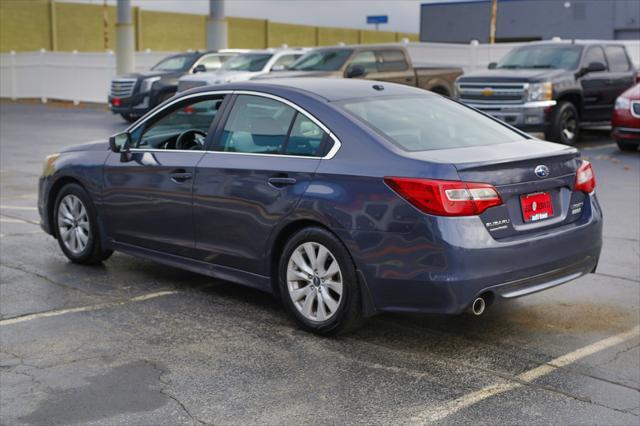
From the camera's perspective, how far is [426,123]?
21.5 ft

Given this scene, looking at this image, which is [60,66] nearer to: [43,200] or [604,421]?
[43,200]

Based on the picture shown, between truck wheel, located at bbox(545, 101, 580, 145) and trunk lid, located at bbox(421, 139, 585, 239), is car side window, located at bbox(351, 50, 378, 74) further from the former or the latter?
trunk lid, located at bbox(421, 139, 585, 239)

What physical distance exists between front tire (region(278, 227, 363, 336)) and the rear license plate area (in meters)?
1.12

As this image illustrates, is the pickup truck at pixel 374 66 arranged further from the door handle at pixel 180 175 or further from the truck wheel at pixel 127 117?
the door handle at pixel 180 175

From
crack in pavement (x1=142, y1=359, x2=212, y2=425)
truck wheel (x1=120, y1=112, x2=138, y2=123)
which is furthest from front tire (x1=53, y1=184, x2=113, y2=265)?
truck wheel (x1=120, y1=112, x2=138, y2=123)

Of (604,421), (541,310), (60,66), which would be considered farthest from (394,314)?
(60,66)

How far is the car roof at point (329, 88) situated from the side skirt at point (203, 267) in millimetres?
1300

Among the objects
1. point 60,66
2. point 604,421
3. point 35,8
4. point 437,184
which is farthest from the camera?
point 35,8

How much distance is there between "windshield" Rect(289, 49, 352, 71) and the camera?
67.2 feet

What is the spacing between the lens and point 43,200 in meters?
8.46

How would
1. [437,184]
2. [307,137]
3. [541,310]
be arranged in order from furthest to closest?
[541,310]
[307,137]
[437,184]

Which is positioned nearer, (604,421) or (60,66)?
(604,421)

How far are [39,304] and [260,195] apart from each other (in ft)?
6.19

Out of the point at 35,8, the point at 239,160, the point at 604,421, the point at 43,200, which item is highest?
the point at 35,8
